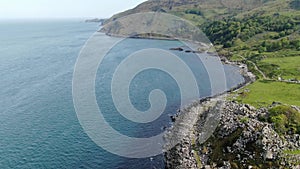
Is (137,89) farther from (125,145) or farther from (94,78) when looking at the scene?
(125,145)

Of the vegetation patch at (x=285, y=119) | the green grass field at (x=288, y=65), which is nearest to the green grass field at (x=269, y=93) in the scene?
the vegetation patch at (x=285, y=119)

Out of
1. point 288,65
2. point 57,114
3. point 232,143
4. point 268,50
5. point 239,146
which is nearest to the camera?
point 239,146

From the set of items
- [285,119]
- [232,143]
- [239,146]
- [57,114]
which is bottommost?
[57,114]

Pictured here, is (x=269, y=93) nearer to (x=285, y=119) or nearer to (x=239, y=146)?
(x=285, y=119)

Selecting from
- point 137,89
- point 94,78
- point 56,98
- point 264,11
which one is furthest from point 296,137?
point 264,11

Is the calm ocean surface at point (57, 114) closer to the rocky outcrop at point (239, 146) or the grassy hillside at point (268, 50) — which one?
the rocky outcrop at point (239, 146)

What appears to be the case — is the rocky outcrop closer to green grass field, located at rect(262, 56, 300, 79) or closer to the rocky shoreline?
the rocky shoreline

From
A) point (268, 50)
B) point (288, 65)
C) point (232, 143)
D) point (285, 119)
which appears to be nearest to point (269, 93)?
point (285, 119)
